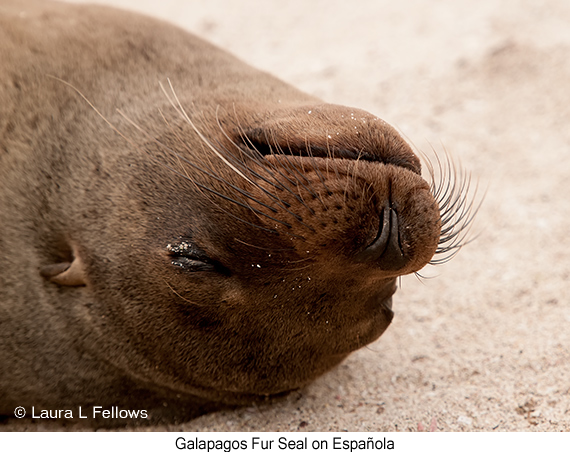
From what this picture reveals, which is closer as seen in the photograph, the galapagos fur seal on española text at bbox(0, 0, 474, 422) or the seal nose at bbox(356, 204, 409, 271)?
the seal nose at bbox(356, 204, 409, 271)

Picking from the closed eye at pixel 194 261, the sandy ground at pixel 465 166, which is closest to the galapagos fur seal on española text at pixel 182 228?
the closed eye at pixel 194 261

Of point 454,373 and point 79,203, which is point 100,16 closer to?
point 79,203

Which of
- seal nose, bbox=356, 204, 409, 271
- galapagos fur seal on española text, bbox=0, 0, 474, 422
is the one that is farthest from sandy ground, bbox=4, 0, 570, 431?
seal nose, bbox=356, 204, 409, 271

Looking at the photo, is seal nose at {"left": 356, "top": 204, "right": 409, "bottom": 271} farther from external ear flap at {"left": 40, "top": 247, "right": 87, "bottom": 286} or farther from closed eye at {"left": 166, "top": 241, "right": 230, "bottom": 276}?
external ear flap at {"left": 40, "top": 247, "right": 87, "bottom": 286}

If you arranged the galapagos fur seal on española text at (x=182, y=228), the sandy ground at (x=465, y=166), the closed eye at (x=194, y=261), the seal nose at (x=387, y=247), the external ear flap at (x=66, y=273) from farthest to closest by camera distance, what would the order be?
the sandy ground at (x=465, y=166) < the external ear flap at (x=66, y=273) < the closed eye at (x=194, y=261) < the galapagos fur seal on española text at (x=182, y=228) < the seal nose at (x=387, y=247)

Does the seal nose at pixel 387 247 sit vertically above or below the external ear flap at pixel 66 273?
below

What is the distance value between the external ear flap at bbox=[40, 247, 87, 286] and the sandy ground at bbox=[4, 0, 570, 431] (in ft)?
2.44

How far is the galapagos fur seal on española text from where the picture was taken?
2.32m

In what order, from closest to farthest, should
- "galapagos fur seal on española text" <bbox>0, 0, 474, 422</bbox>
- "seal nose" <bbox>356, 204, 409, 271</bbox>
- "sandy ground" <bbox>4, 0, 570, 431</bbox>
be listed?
"seal nose" <bbox>356, 204, 409, 271</bbox> < "galapagos fur seal on española text" <bbox>0, 0, 474, 422</bbox> < "sandy ground" <bbox>4, 0, 570, 431</bbox>

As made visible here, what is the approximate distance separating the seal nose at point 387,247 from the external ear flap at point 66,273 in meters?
1.13

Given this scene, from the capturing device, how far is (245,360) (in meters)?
2.63

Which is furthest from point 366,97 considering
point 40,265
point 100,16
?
point 40,265

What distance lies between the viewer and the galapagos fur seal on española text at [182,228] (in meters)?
2.32

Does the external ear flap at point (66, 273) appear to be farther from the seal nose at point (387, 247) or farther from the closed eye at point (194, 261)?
the seal nose at point (387, 247)
